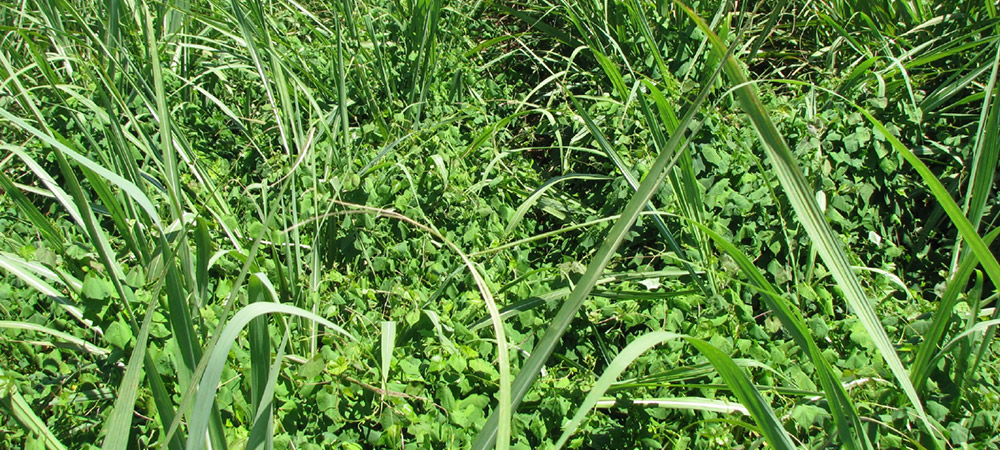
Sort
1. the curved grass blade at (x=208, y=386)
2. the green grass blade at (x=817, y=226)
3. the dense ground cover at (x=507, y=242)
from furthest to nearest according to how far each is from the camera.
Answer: the dense ground cover at (x=507, y=242)
the green grass blade at (x=817, y=226)
the curved grass blade at (x=208, y=386)

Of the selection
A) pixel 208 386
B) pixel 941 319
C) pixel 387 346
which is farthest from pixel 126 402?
pixel 941 319

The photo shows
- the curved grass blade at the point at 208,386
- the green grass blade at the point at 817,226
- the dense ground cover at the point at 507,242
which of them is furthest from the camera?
the dense ground cover at the point at 507,242

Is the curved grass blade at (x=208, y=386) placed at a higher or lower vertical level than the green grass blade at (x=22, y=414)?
higher

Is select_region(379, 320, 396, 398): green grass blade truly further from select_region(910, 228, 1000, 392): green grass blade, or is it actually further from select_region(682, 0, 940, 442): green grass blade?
select_region(910, 228, 1000, 392): green grass blade

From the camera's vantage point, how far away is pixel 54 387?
1.36m

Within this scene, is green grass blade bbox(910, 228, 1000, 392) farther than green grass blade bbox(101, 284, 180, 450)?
Yes

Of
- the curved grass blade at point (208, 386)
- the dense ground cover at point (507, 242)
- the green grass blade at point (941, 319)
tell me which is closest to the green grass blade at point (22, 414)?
the dense ground cover at point (507, 242)

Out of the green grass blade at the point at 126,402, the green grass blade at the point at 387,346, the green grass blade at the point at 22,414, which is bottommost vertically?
the green grass blade at the point at 22,414

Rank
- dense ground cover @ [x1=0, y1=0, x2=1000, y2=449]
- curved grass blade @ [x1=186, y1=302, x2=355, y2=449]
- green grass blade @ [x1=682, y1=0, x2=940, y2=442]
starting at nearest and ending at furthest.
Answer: curved grass blade @ [x1=186, y1=302, x2=355, y2=449] < green grass blade @ [x1=682, y1=0, x2=940, y2=442] < dense ground cover @ [x1=0, y1=0, x2=1000, y2=449]

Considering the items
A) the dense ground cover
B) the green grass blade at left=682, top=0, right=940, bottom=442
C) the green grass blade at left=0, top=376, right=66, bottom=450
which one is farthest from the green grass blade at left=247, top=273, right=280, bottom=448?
the green grass blade at left=682, top=0, right=940, bottom=442

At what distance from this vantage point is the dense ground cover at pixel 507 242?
1.07 meters

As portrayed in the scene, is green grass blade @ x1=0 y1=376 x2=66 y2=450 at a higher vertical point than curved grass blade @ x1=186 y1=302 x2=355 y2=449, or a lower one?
lower

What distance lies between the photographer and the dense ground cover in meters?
1.07

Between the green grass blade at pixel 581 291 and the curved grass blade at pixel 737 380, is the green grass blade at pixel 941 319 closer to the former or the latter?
the curved grass blade at pixel 737 380
